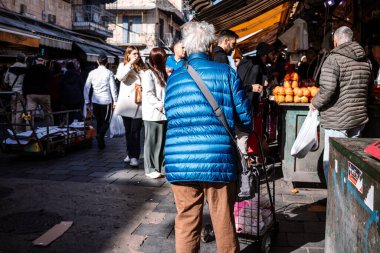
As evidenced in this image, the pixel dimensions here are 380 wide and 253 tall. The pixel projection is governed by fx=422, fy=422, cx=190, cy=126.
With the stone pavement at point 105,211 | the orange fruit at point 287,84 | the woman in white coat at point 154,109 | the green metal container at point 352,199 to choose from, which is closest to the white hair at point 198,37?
the green metal container at point 352,199

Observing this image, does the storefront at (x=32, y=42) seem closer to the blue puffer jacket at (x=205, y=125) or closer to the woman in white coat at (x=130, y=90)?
the woman in white coat at (x=130, y=90)

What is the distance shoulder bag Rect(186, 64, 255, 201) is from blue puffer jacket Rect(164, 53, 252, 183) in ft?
0.10

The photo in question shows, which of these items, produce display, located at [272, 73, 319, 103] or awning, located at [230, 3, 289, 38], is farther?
awning, located at [230, 3, 289, 38]

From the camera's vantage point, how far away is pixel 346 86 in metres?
4.42

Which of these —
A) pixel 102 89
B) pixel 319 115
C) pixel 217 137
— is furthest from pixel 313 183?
pixel 102 89

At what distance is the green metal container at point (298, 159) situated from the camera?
5.70 m

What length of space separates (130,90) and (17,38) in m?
5.06

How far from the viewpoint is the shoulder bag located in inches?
112

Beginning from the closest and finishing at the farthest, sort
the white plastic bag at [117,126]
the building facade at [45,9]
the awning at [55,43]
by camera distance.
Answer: the white plastic bag at [117,126]
the awning at [55,43]
the building facade at [45,9]

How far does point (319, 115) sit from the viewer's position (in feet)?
16.1

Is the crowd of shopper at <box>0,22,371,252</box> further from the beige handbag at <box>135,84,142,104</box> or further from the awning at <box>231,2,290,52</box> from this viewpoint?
the awning at <box>231,2,290,52</box>

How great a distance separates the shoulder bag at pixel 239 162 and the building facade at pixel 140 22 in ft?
140

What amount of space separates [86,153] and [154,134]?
266 centimetres

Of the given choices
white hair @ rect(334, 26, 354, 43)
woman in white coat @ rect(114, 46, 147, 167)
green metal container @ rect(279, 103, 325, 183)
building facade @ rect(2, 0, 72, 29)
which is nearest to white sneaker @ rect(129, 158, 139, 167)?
woman in white coat @ rect(114, 46, 147, 167)
